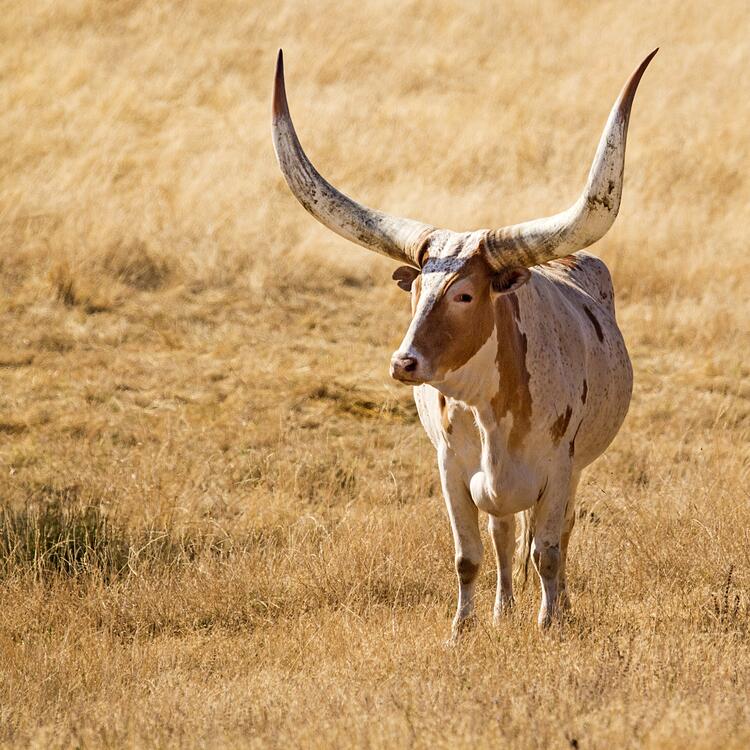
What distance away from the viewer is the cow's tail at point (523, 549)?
699 cm

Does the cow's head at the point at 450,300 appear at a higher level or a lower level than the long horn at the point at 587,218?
lower

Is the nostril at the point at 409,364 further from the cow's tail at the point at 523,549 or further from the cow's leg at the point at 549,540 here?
the cow's tail at the point at 523,549

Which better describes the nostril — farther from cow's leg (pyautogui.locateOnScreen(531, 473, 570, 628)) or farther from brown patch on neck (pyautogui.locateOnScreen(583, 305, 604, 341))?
brown patch on neck (pyautogui.locateOnScreen(583, 305, 604, 341))

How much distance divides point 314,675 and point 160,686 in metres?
0.65

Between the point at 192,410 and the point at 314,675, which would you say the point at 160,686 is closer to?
the point at 314,675

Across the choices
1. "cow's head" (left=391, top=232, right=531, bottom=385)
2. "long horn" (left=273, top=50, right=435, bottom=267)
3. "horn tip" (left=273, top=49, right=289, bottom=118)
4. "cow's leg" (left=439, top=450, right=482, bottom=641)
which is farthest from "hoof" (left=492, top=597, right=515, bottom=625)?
"horn tip" (left=273, top=49, right=289, bottom=118)

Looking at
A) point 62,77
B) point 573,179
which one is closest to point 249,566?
point 573,179

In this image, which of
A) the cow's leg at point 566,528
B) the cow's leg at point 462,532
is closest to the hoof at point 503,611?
the cow's leg at point 462,532

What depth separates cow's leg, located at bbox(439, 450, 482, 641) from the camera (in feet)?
20.6

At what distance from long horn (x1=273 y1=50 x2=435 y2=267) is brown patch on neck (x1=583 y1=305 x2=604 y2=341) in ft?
4.42

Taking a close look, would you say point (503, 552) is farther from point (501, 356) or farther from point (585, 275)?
point (585, 275)

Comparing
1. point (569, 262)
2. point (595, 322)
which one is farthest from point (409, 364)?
point (569, 262)

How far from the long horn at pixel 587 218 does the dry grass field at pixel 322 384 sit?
5.44 ft

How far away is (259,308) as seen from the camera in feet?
42.8
